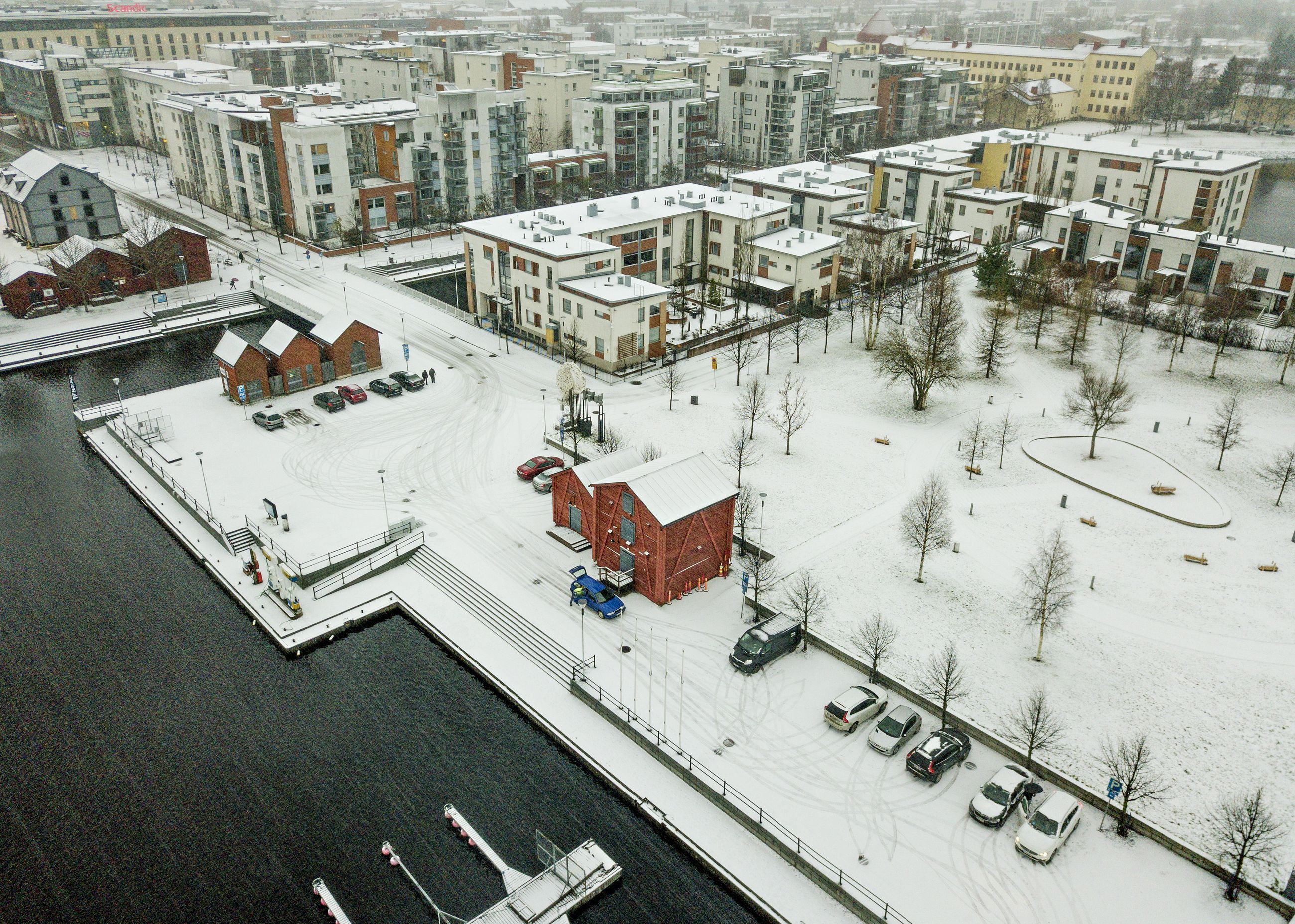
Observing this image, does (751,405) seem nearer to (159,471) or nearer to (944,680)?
(944,680)

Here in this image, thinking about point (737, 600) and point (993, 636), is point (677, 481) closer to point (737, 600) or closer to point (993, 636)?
point (737, 600)

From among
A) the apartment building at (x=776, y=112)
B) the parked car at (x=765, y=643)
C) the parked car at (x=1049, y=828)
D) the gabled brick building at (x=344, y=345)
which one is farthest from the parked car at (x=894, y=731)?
the apartment building at (x=776, y=112)

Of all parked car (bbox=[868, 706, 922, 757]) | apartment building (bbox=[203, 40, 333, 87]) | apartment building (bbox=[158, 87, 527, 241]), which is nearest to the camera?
parked car (bbox=[868, 706, 922, 757])

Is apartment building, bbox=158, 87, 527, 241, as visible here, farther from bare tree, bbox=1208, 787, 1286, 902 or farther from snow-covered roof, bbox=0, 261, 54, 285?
bare tree, bbox=1208, 787, 1286, 902

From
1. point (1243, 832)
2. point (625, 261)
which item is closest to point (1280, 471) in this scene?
point (1243, 832)

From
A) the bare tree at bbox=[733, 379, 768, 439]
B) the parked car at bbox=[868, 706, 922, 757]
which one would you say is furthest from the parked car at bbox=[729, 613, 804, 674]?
the bare tree at bbox=[733, 379, 768, 439]
